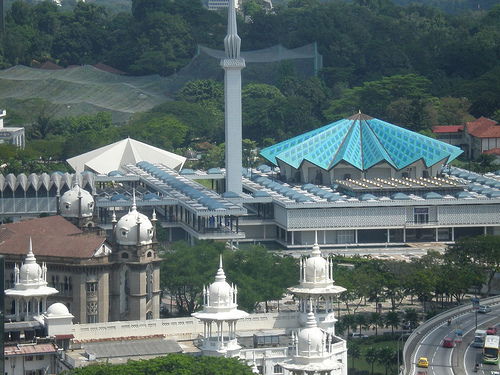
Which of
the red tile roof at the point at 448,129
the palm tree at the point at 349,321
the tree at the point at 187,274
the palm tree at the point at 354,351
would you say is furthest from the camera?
the red tile roof at the point at 448,129

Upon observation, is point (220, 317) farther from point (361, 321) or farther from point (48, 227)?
point (361, 321)

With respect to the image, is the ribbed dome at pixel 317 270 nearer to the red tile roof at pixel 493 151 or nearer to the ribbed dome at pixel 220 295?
the ribbed dome at pixel 220 295

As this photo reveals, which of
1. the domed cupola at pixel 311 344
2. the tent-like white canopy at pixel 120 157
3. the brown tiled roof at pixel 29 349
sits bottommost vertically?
the brown tiled roof at pixel 29 349

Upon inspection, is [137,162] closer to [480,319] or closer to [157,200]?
[157,200]

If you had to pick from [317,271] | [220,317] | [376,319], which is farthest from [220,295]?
[376,319]

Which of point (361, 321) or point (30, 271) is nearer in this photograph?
point (30, 271)

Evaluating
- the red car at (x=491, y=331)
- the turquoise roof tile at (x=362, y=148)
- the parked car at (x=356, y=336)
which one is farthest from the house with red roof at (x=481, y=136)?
the red car at (x=491, y=331)

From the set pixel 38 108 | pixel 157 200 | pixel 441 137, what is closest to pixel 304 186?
pixel 157 200

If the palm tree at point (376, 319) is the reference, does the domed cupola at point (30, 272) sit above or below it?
above
